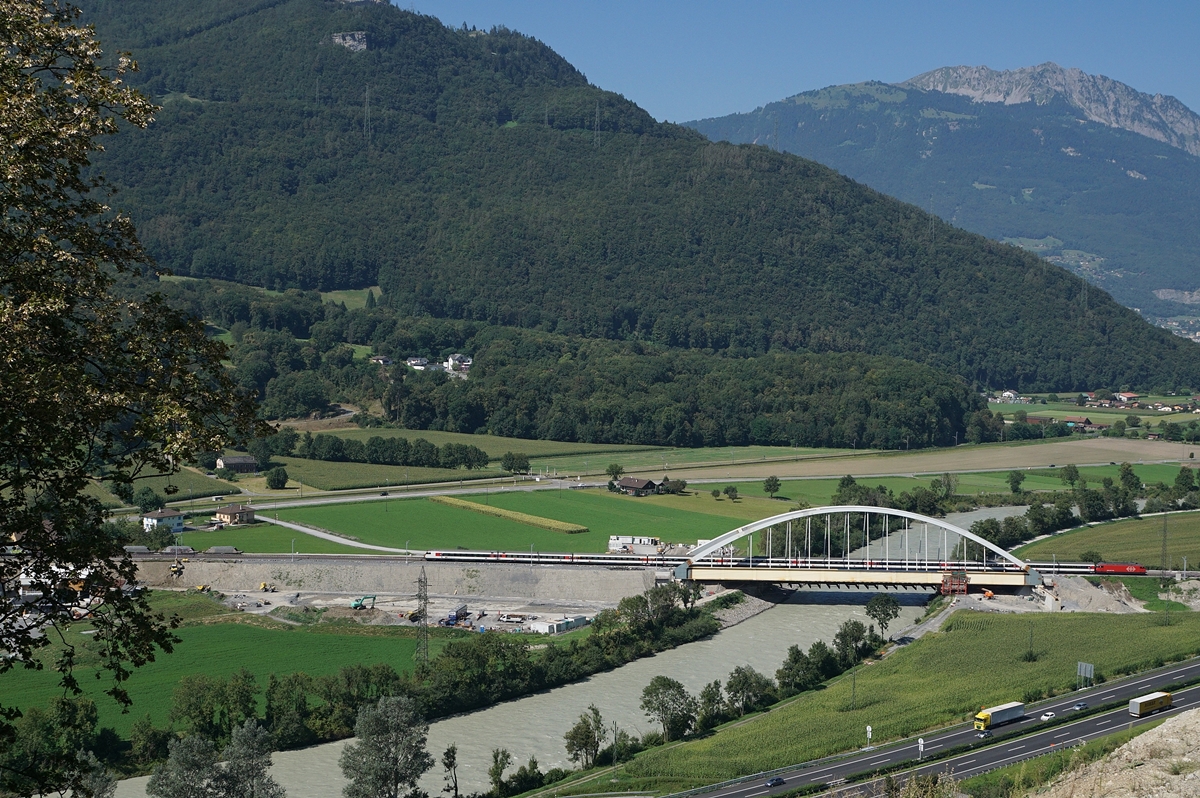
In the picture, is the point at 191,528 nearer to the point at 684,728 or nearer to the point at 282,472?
the point at 282,472

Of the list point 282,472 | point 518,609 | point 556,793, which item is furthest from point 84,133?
point 282,472

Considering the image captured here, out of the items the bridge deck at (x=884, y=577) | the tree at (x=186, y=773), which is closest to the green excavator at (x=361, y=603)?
the bridge deck at (x=884, y=577)

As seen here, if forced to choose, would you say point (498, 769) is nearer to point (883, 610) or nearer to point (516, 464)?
point (883, 610)

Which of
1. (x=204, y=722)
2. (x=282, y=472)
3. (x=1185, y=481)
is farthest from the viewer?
(x=1185, y=481)

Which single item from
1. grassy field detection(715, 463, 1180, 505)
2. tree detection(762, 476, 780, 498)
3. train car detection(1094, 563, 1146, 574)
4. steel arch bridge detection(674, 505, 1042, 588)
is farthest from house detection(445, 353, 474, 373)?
train car detection(1094, 563, 1146, 574)

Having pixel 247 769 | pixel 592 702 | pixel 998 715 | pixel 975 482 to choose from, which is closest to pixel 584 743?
pixel 592 702

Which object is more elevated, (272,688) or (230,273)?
(230,273)
